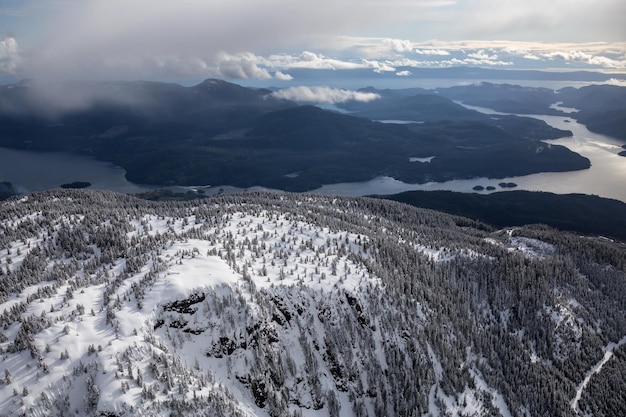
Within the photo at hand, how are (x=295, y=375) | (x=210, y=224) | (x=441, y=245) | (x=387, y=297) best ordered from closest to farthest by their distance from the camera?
1. (x=295, y=375)
2. (x=387, y=297)
3. (x=210, y=224)
4. (x=441, y=245)

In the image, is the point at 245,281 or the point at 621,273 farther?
the point at 621,273

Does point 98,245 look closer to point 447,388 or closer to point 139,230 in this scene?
point 139,230

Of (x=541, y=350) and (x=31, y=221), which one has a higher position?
(x=31, y=221)

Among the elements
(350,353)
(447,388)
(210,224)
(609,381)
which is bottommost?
(609,381)

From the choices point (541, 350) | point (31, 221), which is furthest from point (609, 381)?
point (31, 221)

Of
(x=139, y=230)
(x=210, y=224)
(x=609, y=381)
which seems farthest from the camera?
(x=210, y=224)

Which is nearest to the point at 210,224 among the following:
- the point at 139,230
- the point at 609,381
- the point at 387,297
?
the point at 139,230

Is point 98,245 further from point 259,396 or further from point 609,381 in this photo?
point 609,381
